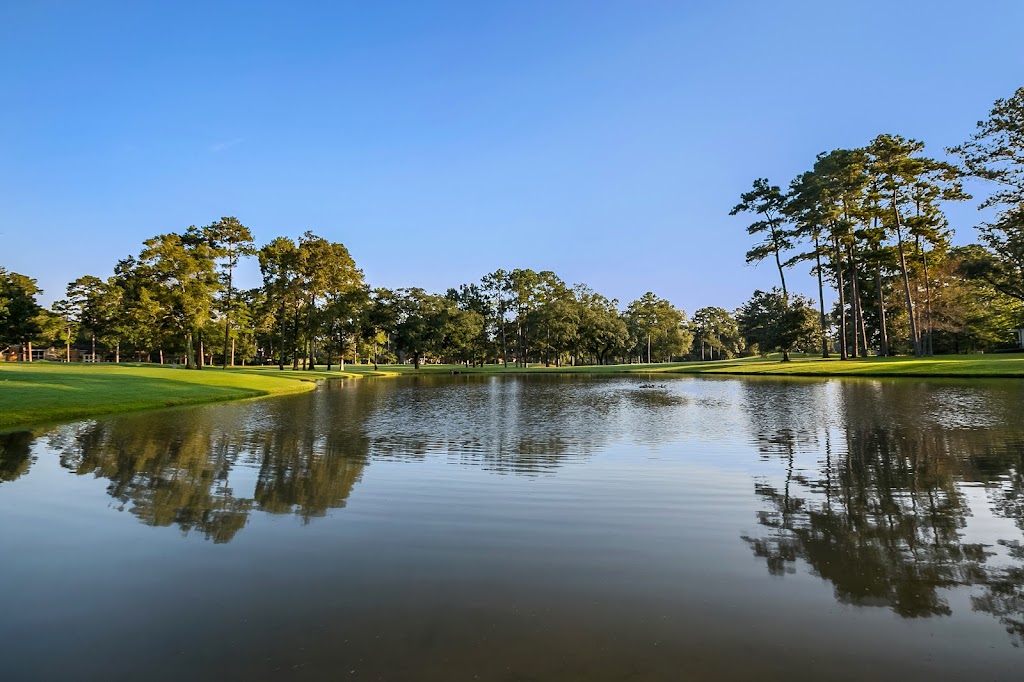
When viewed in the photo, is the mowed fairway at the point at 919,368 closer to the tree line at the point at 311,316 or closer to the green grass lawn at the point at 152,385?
the green grass lawn at the point at 152,385

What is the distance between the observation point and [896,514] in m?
7.09

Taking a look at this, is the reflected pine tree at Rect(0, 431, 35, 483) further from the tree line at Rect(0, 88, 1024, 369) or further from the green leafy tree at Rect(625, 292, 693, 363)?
the green leafy tree at Rect(625, 292, 693, 363)

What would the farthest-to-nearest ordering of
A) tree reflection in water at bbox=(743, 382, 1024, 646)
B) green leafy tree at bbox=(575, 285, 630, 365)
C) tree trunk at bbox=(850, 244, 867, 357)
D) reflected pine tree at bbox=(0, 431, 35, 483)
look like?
green leafy tree at bbox=(575, 285, 630, 365)
tree trunk at bbox=(850, 244, 867, 357)
reflected pine tree at bbox=(0, 431, 35, 483)
tree reflection in water at bbox=(743, 382, 1024, 646)

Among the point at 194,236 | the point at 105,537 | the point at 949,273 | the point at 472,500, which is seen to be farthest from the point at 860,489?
the point at 949,273

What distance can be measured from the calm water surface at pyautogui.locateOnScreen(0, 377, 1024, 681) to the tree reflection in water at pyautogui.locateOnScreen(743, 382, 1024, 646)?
48 millimetres

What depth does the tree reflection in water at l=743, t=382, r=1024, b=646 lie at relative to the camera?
4812 mm

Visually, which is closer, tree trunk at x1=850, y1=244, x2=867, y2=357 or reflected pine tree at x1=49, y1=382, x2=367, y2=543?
reflected pine tree at x1=49, y1=382, x2=367, y2=543

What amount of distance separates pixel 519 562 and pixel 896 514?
524 cm

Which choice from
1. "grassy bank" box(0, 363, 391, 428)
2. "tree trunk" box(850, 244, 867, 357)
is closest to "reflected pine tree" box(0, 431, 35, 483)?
"grassy bank" box(0, 363, 391, 428)

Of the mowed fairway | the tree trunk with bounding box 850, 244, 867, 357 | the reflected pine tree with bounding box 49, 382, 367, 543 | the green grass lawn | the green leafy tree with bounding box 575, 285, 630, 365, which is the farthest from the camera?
the green leafy tree with bounding box 575, 285, 630, 365

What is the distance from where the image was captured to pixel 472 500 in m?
8.30

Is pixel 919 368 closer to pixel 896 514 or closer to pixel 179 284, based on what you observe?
pixel 896 514

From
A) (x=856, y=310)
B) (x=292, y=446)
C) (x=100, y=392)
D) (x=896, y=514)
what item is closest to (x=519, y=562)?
(x=896, y=514)

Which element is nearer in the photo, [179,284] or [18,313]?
[179,284]
